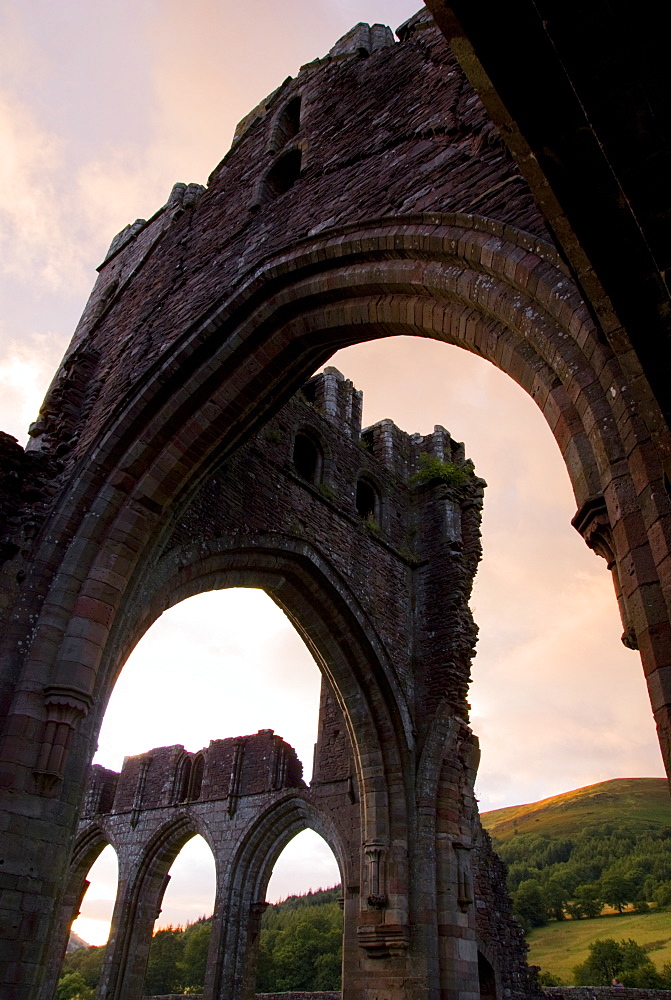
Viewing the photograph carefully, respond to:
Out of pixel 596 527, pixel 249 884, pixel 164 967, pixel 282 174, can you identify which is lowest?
pixel 164 967

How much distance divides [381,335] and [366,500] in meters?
6.38

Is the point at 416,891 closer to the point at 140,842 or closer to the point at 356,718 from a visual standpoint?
the point at 356,718

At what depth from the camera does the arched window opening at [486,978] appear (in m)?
10.3

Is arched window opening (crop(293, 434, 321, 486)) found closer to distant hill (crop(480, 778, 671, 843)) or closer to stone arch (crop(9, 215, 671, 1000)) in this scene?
stone arch (crop(9, 215, 671, 1000))

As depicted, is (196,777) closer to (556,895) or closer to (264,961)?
(264,961)

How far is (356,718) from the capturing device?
33.0 feet

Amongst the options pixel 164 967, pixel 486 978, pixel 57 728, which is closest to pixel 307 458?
pixel 57 728

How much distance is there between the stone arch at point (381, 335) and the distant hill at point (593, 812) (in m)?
52.7

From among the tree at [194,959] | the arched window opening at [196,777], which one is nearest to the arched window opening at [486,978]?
the arched window opening at [196,777]

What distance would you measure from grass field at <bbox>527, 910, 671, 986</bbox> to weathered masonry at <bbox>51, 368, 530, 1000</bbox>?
21.2 m

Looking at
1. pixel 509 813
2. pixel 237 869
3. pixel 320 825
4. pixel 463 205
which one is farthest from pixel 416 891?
pixel 509 813

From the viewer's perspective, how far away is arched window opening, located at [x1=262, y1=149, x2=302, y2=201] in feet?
25.1

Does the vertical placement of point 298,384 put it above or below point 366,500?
below

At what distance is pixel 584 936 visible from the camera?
33.6 m
